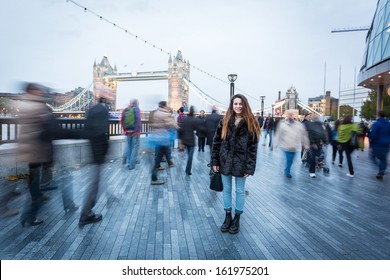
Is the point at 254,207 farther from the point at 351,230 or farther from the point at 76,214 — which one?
the point at 76,214

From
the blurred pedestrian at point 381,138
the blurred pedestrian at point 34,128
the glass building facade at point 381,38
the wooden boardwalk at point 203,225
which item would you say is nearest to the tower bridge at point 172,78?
the glass building facade at point 381,38

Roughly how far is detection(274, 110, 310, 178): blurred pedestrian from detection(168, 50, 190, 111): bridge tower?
65559 mm

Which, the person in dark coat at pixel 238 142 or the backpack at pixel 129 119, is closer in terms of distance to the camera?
the person in dark coat at pixel 238 142

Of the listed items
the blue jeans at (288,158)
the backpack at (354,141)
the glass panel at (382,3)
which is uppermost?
the glass panel at (382,3)

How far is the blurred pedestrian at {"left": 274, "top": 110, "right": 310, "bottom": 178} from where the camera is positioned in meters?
7.26

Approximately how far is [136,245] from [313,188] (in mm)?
4402

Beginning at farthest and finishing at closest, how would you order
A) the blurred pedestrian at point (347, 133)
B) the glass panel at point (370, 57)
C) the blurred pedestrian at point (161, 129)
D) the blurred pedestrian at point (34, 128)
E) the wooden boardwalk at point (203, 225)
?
the glass panel at point (370, 57) < the blurred pedestrian at point (347, 133) < the blurred pedestrian at point (161, 129) < the blurred pedestrian at point (34, 128) < the wooden boardwalk at point (203, 225)

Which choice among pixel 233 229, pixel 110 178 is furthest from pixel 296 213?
pixel 110 178

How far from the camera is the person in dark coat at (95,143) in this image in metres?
3.96

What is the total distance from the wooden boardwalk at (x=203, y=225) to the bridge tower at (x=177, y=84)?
6713cm

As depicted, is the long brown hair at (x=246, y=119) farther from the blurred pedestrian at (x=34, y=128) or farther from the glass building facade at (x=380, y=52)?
the glass building facade at (x=380, y=52)

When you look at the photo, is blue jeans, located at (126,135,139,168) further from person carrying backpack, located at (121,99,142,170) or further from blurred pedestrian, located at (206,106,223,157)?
blurred pedestrian, located at (206,106,223,157)

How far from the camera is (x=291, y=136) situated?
726 centimetres

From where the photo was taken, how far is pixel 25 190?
561 cm
